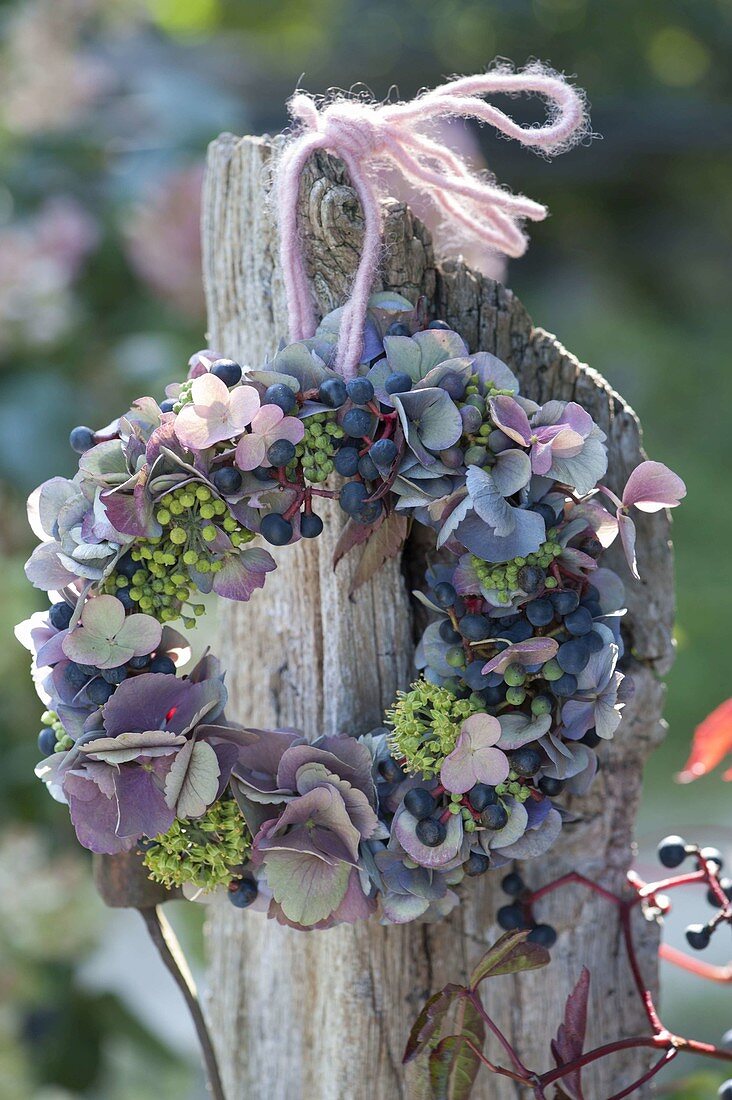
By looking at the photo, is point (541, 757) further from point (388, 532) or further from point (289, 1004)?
point (289, 1004)

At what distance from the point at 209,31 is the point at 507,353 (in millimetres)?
4287

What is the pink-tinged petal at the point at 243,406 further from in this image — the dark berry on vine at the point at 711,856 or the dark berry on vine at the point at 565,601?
the dark berry on vine at the point at 711,856

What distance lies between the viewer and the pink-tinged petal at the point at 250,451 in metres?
0.56

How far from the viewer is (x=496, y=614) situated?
1.97ft

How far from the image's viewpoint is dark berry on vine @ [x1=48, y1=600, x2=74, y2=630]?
60cm

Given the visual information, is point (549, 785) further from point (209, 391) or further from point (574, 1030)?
point (209, 391)

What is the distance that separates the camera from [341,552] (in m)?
0.63

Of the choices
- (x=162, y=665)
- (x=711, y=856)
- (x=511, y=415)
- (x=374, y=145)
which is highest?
(x=374, y=145)

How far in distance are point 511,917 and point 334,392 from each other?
360 mm

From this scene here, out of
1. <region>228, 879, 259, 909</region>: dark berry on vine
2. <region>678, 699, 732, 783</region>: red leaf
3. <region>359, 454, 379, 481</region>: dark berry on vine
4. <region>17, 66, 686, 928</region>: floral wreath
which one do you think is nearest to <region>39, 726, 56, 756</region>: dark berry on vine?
<region>17, 66, 686, 928</region>: floral wreath

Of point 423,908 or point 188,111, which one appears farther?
point 188,111

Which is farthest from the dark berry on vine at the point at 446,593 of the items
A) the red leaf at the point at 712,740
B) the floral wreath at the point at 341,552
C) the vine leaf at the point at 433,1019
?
the red leaf at the point at 712,740

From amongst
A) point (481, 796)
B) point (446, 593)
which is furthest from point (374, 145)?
point (481, 796)

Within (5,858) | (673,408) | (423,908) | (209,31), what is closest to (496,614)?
(423,908)
